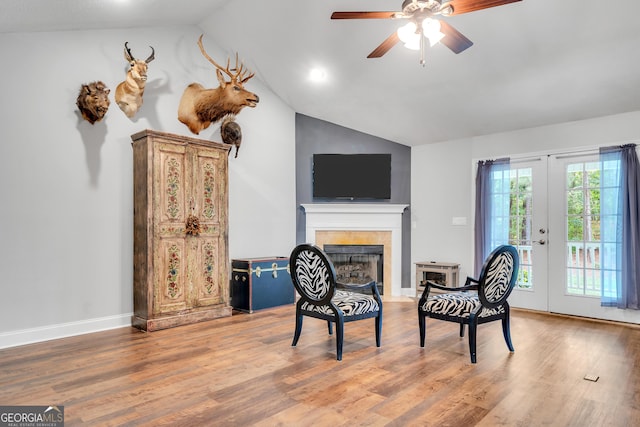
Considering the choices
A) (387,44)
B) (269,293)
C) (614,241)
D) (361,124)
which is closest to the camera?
(387,44)

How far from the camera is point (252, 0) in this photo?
4.36m

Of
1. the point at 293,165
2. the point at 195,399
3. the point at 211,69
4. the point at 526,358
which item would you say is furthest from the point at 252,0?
the point at 526,358

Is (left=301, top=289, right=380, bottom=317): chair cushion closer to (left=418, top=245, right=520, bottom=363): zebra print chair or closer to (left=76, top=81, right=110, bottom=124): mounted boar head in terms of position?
(left=418, top=245, right=520, bottom=363): zebra print chair

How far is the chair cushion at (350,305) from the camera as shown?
3.47 m

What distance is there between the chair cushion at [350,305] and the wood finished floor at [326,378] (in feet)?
1.18

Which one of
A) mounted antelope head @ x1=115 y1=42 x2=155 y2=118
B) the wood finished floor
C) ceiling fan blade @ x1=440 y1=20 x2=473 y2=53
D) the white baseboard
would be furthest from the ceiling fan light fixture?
the white baseboard

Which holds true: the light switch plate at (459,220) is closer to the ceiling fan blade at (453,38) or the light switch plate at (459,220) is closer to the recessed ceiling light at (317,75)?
the recessed ceiling light at (317,75)

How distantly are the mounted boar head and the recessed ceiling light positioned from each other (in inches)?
92.6

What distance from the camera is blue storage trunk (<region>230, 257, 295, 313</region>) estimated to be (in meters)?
5.17

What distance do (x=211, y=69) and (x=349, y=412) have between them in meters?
4.51

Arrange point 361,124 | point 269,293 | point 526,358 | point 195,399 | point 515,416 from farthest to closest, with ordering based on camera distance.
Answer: point 361,124 < point 269,293 < point 526,358 < point 195,399 < point 515,416

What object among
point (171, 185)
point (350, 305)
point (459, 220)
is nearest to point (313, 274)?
point (350, 305)

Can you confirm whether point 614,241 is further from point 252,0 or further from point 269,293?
point 252,0

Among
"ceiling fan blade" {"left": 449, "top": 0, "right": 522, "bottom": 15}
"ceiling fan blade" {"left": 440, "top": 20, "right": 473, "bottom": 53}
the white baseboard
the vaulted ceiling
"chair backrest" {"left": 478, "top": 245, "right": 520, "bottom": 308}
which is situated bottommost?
the white baseboard
